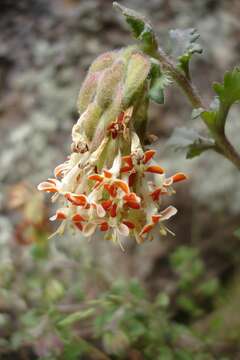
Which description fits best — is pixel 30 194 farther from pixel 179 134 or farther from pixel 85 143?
pixel 85 143

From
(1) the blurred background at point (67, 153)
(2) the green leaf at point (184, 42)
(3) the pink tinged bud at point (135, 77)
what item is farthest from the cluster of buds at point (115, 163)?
(1) the blurred background at point (67, 153)

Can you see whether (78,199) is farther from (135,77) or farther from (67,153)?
A: (67,153)

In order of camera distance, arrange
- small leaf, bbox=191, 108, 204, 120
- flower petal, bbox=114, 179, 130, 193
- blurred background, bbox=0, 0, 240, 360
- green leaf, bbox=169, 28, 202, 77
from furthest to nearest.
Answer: blurred background, bbox=0, 0, 240, 360
green leaf, bbox=169, 28, 202, 77
small leaf, bbox=191, 108, 204, 120
flower petal, bbox=114, 179, 130, 193

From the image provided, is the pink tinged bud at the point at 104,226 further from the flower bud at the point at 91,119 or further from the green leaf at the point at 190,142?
the green leaf at the point at 190,142

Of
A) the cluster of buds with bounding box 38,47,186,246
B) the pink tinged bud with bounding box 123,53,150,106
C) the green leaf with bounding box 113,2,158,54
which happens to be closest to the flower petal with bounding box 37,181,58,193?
the cluster of buds with bounding box 38,47,186,246

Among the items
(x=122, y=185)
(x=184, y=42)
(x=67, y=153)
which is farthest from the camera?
(x=67, y=153)

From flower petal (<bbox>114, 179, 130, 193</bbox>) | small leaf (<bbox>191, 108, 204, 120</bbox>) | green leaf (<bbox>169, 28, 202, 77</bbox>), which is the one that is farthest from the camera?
green leaf (<bbox>169, 28, 202, 77</bbox>)

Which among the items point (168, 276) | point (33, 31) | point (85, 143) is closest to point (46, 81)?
point (33, 31)

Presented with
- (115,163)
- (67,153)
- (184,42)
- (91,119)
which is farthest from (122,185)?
(67,153)

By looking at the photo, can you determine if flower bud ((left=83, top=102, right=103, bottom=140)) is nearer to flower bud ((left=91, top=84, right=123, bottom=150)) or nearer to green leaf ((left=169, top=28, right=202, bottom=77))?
flower bud ((left=91, top=84, right=123, bottom=150))
